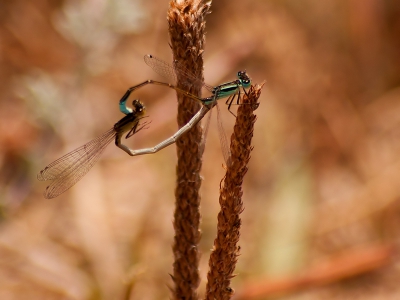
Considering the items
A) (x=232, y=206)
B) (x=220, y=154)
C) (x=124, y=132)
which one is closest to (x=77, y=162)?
(x=124, y=132)

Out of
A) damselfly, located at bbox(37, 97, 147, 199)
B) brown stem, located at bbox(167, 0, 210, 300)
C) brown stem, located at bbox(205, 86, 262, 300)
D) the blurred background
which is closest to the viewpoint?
brown stem, located at bbox(205, 86, 262, 300)

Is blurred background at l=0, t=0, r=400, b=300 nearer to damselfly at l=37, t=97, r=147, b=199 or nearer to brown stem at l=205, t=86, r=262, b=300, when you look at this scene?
damselfly at l=37, t=97, r=147, b=199

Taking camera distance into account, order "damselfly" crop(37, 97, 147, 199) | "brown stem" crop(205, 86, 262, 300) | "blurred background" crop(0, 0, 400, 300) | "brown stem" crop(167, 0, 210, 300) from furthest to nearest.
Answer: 1. "blurred background" crop(0, 0, 400, 300)
2. "damselfly" crop(37, 97, 147, 199)
3. "brown stem" crop(167, 0, 210, 300)
4. "brown stem" crop(205, 86, 262, 300)

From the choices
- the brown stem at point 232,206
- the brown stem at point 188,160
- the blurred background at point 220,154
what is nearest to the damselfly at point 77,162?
the blurred background at point 220,154

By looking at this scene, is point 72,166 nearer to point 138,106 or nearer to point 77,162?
point 77,162

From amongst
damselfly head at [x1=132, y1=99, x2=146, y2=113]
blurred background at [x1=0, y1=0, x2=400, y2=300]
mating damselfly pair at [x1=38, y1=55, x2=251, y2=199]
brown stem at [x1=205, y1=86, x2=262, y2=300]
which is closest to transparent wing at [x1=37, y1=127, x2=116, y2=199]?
mating damselfly pair at [x1=38, y1=55, x2=251, y2=199]

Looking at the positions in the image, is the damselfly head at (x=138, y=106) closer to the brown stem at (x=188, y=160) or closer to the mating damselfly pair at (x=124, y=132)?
the mating damselfly pair at (x=124, y=132)
